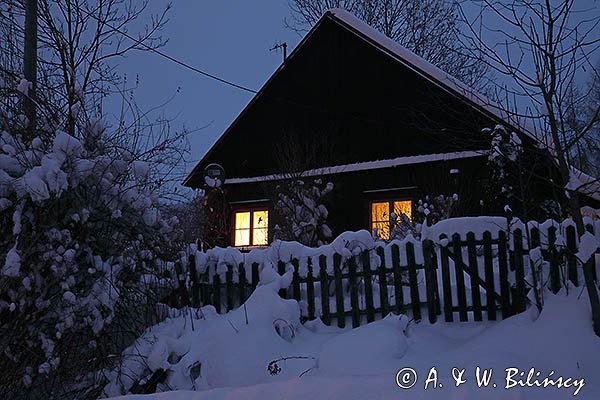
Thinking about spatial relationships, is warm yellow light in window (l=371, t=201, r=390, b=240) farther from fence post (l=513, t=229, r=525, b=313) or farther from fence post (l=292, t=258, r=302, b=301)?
fence post (l=513, t=229, r=525, b=313)

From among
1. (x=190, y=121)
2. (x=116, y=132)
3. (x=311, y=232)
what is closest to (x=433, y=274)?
(x=116, y=132)

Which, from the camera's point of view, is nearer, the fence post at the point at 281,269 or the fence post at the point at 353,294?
the fence post at the point at 353,294

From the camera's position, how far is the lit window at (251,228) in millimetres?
14559

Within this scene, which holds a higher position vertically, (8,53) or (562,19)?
(8,53)

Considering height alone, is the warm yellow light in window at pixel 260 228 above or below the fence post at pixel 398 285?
above

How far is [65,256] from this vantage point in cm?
473

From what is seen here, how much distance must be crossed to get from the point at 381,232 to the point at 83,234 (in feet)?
28.1

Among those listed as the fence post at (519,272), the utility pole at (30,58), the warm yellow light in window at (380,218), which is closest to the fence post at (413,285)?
the fence post at (519,272)

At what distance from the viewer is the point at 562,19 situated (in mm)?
5039

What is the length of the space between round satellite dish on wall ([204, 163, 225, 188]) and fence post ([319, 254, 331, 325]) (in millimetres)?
7743

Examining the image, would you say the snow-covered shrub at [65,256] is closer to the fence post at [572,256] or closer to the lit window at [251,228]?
the fence post at [572,256]

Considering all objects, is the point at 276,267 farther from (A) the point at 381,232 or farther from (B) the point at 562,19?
(A) the point at 381,232

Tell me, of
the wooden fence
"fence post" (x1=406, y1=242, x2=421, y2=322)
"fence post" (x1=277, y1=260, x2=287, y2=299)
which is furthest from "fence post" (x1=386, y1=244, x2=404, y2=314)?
"fence post" (x1=277, y1=260, x2=287, y2=299)

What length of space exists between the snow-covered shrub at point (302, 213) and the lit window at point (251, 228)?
1.90 meters
